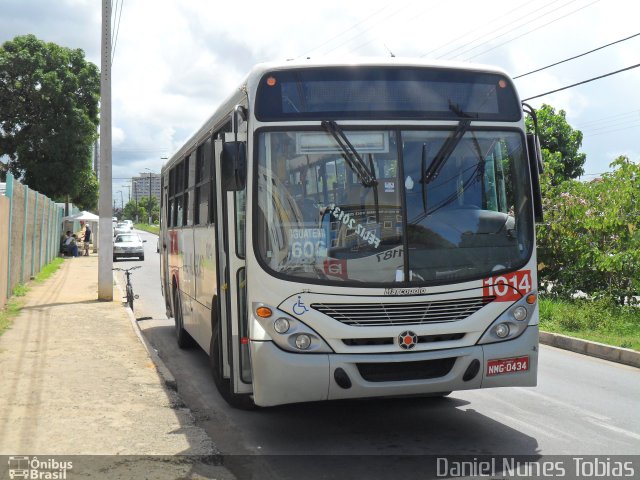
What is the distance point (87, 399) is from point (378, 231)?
11.8 feet

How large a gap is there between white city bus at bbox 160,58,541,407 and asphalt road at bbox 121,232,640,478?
0.54 m

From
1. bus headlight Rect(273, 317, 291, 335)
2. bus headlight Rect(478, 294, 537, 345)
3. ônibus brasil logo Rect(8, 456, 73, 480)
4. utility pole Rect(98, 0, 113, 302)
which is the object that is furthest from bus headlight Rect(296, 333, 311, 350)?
utility pole Rect(98, 0, 113, 302)

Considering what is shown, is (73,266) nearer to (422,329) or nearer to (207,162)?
(207,162)

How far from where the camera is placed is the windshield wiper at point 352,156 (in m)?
5.79

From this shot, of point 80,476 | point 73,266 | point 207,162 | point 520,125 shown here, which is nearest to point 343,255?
point 520,125

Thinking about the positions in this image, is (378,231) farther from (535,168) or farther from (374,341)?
(535,168)

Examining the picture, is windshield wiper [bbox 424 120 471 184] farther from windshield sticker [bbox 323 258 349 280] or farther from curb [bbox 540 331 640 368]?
curb [bbox 540 331 640 368]

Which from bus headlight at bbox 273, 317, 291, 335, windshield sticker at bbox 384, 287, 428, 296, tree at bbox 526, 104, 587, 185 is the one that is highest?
tree at bbox 526, 104, 587, 185

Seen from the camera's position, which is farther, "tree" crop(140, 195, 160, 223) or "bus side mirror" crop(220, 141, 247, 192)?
"tree" crop(140, 195, 160, 223)

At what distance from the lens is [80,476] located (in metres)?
5.01

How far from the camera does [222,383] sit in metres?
7.67

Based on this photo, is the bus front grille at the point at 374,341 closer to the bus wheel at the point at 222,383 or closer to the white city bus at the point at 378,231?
the white city bus at the point at 378,231

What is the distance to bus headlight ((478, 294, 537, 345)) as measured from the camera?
5.83 meters

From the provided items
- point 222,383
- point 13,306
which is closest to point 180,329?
point 222,383
